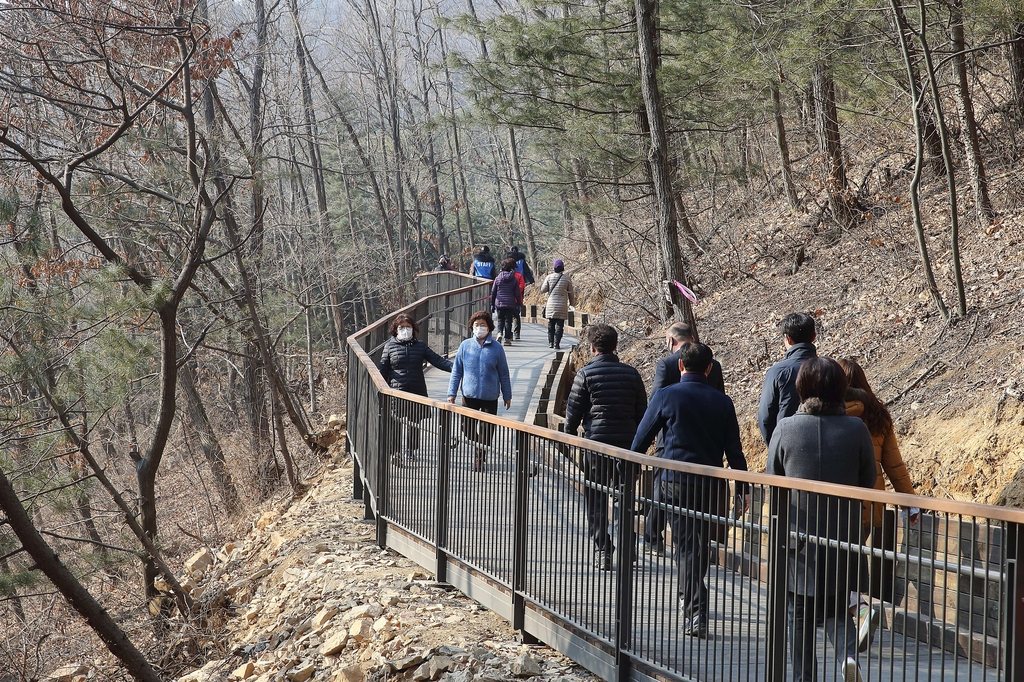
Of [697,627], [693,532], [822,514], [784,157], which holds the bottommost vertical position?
[697,627]

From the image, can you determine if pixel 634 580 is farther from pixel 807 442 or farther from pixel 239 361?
pixel 239 361

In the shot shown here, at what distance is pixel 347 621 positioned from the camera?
6.89 metres

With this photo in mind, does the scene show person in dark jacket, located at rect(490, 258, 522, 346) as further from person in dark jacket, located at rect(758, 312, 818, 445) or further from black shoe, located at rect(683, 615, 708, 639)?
black shoe, located at rect(683, 615, 708, 639)

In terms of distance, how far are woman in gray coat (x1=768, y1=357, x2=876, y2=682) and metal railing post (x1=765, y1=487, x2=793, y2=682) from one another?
0.03 meters

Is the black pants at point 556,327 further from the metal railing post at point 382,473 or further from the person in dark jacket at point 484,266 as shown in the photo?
the metal railing post at point 382,473

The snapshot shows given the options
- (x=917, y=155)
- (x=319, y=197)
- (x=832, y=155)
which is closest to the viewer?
(x=917, y=155)

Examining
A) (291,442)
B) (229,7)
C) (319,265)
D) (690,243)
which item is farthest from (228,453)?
(690,243)

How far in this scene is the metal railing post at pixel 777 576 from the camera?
4.10m

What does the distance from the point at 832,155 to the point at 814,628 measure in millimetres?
14024

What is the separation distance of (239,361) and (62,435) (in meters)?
11.6

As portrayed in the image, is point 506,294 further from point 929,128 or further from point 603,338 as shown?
point 603,338

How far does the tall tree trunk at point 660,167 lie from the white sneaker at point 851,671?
823cm

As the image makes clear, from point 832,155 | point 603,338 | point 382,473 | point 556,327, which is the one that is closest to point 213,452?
point 556,327

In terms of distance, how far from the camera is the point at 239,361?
23094 mm
